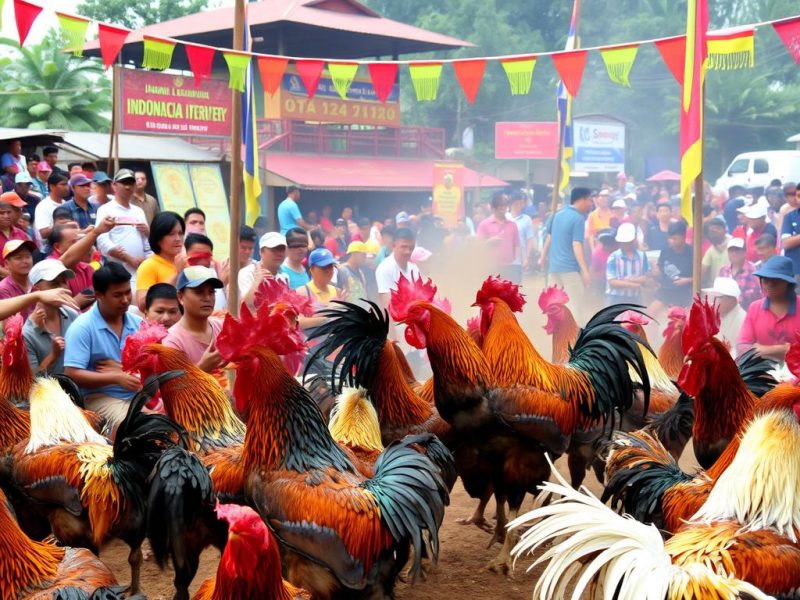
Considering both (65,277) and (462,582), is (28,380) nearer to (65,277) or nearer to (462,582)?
(65,277)

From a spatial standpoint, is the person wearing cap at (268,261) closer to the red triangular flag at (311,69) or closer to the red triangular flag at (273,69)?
the red triangular flag at (273,69)

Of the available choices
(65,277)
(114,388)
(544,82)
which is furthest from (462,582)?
(544,82)

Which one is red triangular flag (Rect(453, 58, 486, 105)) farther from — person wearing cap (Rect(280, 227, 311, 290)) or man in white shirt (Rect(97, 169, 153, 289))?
man in white shirt (Rect(97, 169, 153, 289))

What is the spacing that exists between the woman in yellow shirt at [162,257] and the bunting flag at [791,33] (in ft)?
16.9

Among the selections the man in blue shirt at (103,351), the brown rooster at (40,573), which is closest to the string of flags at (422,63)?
the man in blue shirt at (103,351)

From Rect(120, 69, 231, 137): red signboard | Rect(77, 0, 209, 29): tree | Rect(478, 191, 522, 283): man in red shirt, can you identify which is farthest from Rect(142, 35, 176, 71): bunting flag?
Rect(77, 0, 209, 29): tree

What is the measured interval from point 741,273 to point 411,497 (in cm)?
852

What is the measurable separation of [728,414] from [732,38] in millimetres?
4622

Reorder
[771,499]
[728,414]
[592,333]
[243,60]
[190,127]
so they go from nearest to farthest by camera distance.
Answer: [771,499]
[728,414]
[592,333]
[243,60]
[190,127]

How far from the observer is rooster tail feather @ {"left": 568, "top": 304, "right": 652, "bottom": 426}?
5465 millimetres

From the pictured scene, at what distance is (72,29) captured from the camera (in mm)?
7469

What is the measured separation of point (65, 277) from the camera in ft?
19.2

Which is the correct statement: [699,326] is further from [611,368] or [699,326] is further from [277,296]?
[277,296]

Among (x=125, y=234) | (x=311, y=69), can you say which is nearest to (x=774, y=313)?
(x=311, y=69)
